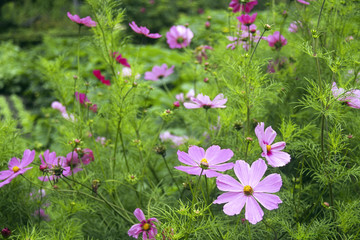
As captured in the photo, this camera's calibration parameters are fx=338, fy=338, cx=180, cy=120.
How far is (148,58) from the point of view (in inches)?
124

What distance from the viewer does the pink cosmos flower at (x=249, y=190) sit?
498 mm

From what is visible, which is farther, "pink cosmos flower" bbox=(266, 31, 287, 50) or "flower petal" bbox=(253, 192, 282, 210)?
"pink cosmos flower" bbox=(266, 31, 287, 50)

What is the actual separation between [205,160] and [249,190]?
0.28 ft

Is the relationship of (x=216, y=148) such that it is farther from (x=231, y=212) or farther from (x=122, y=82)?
(x=122, y=82)

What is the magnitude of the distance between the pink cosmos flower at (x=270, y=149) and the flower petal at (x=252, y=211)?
7 cm

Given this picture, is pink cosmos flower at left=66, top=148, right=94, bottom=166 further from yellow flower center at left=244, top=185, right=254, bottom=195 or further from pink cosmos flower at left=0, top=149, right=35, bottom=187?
yellow flower center at left=244, top=185, right=254, bottom=195

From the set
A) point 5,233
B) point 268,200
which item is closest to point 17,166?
point 5,233

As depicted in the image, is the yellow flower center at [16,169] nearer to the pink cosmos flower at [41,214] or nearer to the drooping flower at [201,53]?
the pink cosmos flower at [41,214]

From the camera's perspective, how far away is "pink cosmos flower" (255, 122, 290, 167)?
0.54m

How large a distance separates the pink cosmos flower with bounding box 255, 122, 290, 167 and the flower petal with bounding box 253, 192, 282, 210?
0.05 m

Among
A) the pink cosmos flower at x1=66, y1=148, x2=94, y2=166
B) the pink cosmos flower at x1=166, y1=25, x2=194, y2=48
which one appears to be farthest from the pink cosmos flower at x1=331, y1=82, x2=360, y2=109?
the pink cosmos flower at x1=166, y1=25, x2=194, y2=48

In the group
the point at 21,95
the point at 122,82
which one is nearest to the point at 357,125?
the point at 122,82

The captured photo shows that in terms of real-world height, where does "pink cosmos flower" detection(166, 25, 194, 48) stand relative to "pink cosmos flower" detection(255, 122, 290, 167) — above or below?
below

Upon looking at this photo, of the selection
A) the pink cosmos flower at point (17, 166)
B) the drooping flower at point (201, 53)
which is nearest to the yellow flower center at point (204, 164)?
the pink cosmos flower at point (17, 166)
